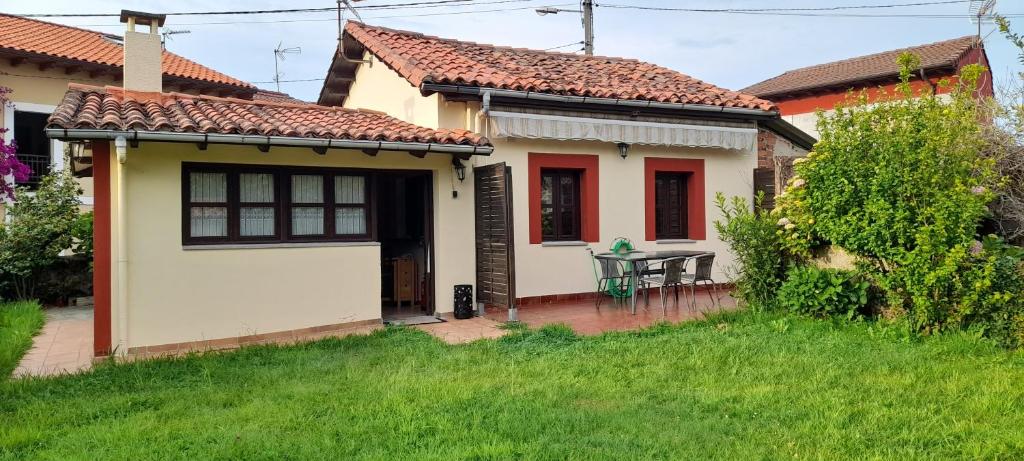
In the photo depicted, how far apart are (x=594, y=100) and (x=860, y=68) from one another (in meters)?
16.8

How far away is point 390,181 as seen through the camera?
12102 millimetres

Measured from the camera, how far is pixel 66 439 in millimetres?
4676

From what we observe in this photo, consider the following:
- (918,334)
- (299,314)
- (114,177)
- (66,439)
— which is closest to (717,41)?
(918,334)

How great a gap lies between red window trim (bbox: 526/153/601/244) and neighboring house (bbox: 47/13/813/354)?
0.03m

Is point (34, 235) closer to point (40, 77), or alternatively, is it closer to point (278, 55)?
point (40, 77)

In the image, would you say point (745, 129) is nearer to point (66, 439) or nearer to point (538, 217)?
point (538, 217)

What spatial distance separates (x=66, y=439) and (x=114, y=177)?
12.5 feet

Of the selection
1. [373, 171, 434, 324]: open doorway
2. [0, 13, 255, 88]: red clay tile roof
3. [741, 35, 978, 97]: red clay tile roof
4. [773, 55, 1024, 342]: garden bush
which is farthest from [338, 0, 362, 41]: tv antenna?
[741, 35, 978, 97]: red clay tile roof

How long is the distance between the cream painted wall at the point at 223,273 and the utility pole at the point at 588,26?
12810 mm

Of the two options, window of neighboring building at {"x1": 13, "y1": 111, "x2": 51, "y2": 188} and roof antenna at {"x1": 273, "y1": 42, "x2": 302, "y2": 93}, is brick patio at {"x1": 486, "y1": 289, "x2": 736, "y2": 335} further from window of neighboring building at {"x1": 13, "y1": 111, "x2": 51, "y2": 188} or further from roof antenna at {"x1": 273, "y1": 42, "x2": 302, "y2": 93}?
roof antenna at {"x1": 273, "y1": 42, "x2": 302, "y2": 93}

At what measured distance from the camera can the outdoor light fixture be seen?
1001 cm

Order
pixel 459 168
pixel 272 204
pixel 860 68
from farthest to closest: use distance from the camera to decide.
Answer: pixel 860 68 → pixel 459 168 → pixel 272 204

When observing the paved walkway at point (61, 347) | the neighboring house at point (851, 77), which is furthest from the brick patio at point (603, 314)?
the neighboring house at point (851, 77)

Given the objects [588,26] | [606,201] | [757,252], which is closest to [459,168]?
[606,201]
